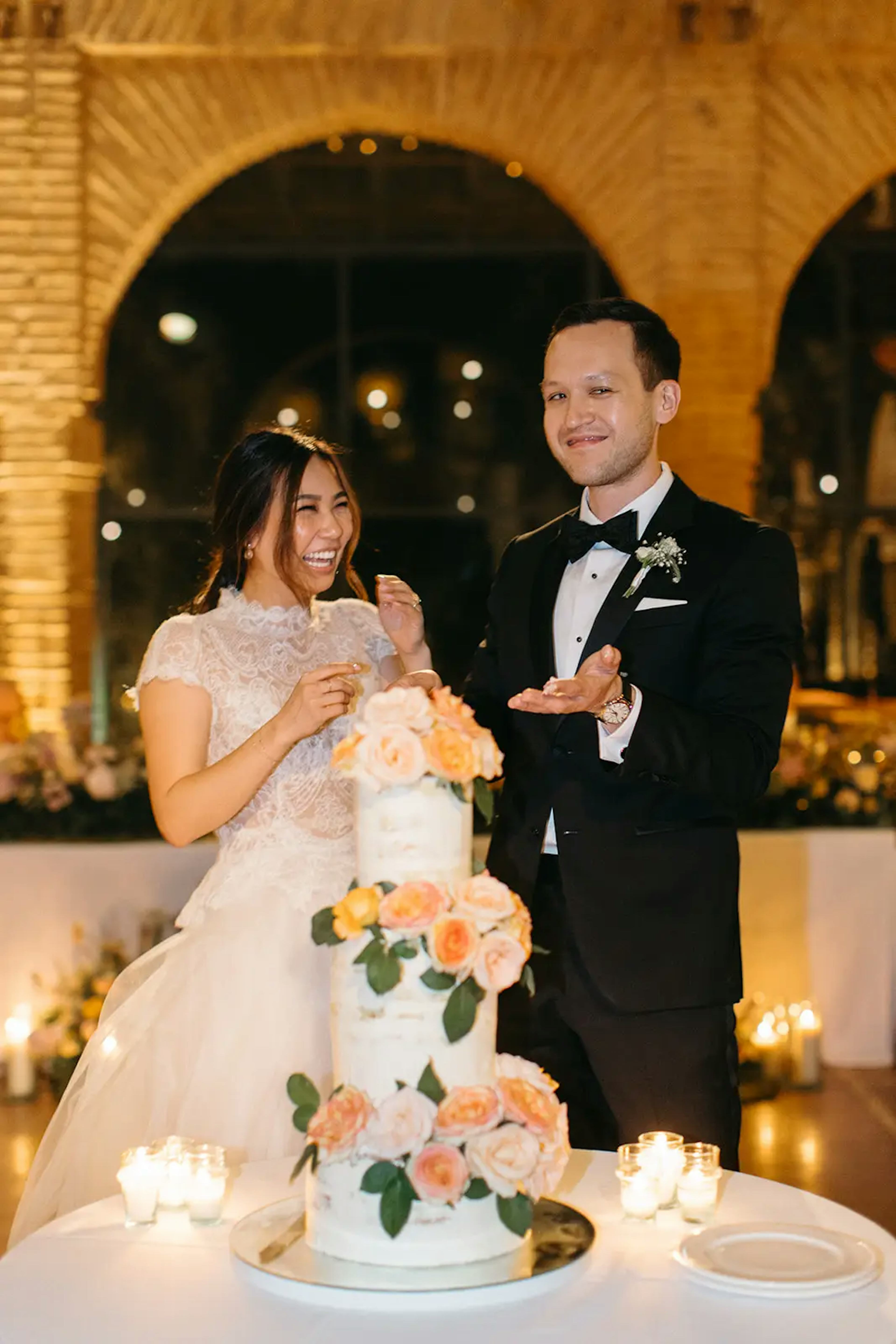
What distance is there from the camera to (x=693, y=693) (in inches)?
100

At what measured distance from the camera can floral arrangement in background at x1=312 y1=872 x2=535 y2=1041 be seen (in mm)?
1717

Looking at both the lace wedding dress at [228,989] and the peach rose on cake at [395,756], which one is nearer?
the peach rose on cake at [395,756]

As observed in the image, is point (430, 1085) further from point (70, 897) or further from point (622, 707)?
point (70, 897)

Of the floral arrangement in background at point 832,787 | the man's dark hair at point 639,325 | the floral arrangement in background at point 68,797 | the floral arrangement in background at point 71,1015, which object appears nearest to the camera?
the man's dark hair at point 639,325

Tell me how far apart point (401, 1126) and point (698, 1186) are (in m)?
0.46

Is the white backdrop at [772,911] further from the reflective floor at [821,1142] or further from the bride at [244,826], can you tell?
the bride at [244,826]

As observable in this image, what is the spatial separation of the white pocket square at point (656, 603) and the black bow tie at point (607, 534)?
0.31 ft

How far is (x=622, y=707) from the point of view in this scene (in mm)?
2301

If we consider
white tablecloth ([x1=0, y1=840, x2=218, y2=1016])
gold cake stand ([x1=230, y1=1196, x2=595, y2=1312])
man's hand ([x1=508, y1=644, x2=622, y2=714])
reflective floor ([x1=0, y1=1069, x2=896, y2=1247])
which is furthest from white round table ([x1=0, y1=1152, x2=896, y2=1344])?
white tablecloth ([x1=0, y1=840, x2=218, y2=1016])

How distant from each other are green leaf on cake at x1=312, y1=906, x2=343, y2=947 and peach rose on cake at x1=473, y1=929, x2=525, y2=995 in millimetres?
158

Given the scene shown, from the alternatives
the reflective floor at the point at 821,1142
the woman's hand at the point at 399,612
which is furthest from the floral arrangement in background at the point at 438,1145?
the reflective floor at the point at 821,1142

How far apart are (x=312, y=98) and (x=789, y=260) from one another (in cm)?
237

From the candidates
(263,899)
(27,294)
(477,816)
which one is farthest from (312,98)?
(263,899)

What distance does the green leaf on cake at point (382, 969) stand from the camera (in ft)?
5.63
